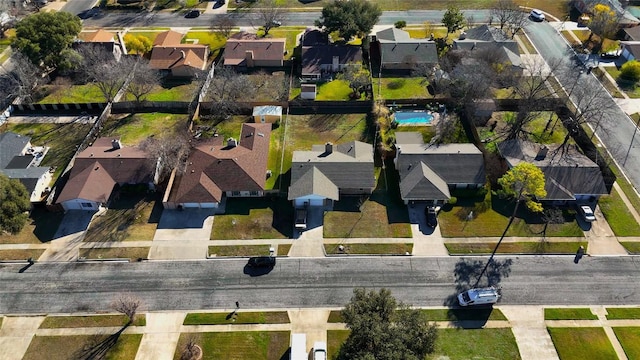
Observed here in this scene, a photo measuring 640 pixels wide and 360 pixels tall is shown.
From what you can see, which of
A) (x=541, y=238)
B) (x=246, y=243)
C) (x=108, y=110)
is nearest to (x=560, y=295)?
(x=541, y=238)

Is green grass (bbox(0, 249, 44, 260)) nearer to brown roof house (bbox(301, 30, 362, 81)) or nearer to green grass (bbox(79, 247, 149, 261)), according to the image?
green grass (bbox(79, 247, 149, 261))

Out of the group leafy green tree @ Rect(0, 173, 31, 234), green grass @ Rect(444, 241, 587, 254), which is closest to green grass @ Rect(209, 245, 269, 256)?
leafy green tree @ Rect(0, 173, 31, 234)

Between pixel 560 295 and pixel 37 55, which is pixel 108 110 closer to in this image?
pixel 37 55

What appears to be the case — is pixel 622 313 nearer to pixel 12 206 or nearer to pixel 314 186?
pixel 314 186

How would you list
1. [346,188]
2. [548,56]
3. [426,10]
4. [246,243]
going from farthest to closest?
[426,10] < [548,56] < [346,188] < [246,243]

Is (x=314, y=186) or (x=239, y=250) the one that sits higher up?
(x=314, y=186)

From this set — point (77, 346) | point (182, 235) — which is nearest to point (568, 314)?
point (182, 235)
